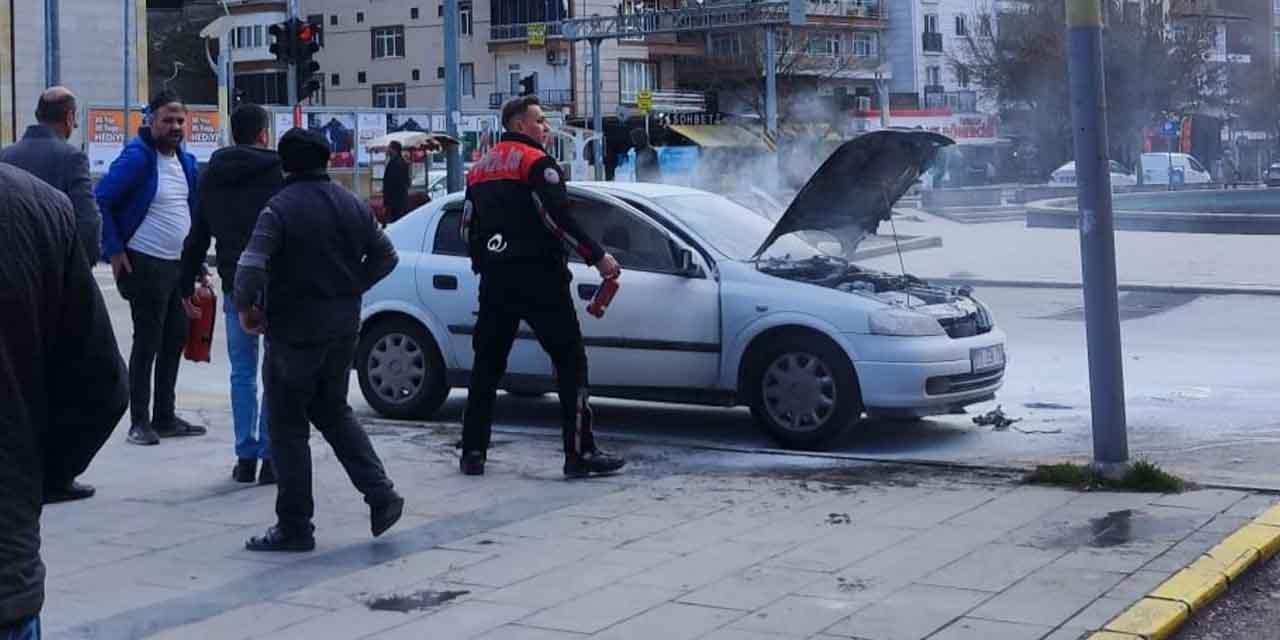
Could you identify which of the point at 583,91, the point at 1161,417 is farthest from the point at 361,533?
the point at 583,91

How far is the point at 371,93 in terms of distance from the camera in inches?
2926

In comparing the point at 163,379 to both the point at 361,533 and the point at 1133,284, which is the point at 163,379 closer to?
the point at 361,533

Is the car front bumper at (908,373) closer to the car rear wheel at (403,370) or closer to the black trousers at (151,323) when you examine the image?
the car rear wheel at (403,370)

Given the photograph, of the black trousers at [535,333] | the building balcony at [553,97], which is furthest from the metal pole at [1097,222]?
the building balcony at [553,97]

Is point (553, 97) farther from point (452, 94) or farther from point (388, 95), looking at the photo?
point (452, 94)

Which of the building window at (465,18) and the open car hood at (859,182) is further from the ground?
the building window at (465,18)

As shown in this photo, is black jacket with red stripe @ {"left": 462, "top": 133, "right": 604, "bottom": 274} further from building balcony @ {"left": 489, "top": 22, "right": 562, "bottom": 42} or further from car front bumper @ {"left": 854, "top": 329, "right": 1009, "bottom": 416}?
building balcony @ {"left": 489, "top": 22, "right": 562, "bottom": 42}

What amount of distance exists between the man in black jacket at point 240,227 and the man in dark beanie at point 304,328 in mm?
932

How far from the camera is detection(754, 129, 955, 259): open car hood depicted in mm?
10070

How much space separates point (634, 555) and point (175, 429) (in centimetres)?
416

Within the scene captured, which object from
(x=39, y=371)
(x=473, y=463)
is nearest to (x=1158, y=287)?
(x=473, y=463)

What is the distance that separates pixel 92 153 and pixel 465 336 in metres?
30.8

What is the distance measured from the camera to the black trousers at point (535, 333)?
8.53 m

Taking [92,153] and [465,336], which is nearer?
[465,336]
